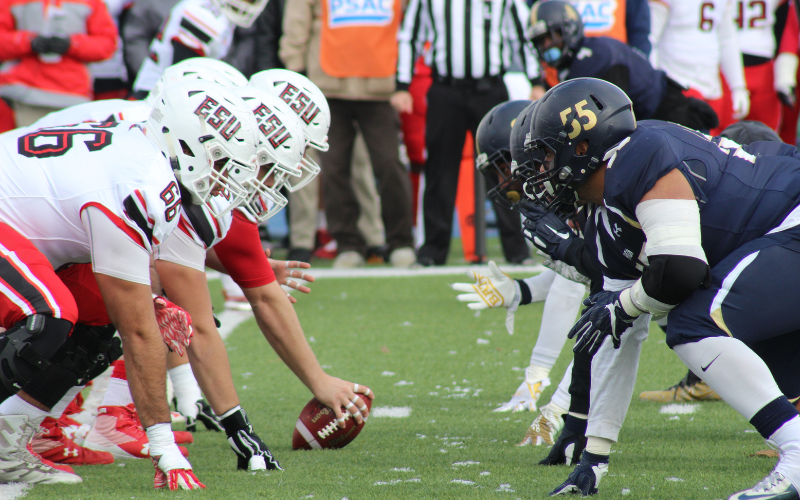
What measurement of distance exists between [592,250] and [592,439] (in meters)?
0.62

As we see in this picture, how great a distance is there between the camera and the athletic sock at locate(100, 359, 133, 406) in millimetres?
3697

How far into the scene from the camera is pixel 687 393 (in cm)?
413

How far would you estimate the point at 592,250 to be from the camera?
117 inches

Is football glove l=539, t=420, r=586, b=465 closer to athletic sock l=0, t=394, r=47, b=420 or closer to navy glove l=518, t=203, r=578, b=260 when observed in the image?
navy glove l=518, t=203, r=578, b=260

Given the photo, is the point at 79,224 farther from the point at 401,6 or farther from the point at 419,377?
the point at 401,6

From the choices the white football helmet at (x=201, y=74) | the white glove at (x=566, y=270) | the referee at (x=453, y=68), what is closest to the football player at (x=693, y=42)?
the referee at (x=453, y=68)

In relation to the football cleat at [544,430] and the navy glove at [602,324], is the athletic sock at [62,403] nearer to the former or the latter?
the football cleat at [544,430]

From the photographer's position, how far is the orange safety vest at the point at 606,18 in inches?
276

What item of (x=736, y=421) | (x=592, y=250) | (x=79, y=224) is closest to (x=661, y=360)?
(x=736, y=421)

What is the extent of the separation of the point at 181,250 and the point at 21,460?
91 cm

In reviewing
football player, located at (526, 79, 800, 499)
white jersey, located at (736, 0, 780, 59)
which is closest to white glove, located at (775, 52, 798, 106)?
white jersey, located at (736, 0, 780, 59)

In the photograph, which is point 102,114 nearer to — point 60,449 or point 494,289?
point 60,449

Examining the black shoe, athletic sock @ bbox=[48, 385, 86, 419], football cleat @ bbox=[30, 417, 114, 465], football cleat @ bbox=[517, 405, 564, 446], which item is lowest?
the black shoe

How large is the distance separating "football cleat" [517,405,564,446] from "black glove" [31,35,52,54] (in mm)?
5210
